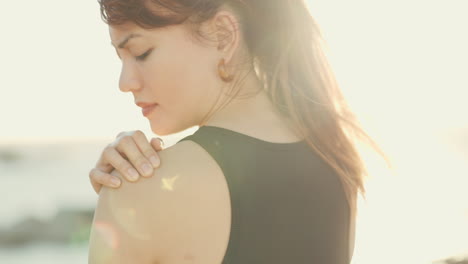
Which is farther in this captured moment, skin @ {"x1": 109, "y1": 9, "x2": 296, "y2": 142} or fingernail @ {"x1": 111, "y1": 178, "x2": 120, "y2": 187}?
skin @ {"x1": 109, "y1": 9, "x2": 296, "y2": 142}

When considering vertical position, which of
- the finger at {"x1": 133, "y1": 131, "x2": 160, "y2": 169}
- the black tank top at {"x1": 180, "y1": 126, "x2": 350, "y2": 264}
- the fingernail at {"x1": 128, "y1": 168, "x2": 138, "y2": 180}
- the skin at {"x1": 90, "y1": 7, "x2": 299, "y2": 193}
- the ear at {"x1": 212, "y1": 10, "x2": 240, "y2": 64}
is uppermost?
the ear at {"x1": 212, "y1": 10, "x2": 240, "y2": 64}

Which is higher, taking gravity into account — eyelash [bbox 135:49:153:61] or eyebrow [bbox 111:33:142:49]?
eyebrow [bbox 111:33:142:49]

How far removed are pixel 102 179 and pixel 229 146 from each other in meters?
0.35

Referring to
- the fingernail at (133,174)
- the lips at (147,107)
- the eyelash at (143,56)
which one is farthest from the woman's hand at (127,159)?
the eyelash at (143,56)

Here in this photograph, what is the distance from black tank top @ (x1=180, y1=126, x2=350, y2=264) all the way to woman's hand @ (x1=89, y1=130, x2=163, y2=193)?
124 mm

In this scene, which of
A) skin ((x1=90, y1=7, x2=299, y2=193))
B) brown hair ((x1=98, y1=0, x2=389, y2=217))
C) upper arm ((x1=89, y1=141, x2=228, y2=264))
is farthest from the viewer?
brown hair ((x1=98, y1=0, x2=389, y2=217))

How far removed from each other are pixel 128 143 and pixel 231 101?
0.33m

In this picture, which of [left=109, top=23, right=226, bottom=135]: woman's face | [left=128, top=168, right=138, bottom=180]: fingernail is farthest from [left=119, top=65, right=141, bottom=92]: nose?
[left=128, top=168, right=138, bottom=180]: fingernail

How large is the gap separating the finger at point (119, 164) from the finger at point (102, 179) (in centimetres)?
3

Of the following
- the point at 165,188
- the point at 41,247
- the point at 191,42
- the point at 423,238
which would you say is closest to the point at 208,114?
the point at 191,42

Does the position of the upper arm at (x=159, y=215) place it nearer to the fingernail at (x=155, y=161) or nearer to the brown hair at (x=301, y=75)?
the fingernail at (x=155, y=161)

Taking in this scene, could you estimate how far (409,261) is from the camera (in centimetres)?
1075

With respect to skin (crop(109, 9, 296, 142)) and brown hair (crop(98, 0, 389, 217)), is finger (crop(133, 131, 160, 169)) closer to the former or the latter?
skin (crop(109, 9, 296, 142))

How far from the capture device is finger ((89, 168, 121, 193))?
1767 mm
